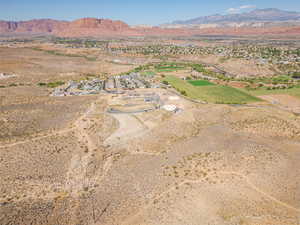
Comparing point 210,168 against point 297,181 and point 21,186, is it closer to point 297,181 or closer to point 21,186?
point 297,181

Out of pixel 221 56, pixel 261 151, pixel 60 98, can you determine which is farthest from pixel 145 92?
pixel 221 56

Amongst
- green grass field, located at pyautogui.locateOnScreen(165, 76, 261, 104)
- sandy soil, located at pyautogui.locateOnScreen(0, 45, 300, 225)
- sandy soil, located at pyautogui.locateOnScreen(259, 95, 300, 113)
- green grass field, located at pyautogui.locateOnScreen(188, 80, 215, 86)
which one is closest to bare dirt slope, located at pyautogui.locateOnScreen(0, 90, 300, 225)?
sandy soil, located at pyautogui.locateOnScreen(0, 45, 300, 225)

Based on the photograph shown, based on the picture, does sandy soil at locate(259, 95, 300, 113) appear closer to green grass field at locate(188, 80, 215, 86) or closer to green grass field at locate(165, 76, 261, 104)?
green grass field at locate(165, 76, 261, 104)

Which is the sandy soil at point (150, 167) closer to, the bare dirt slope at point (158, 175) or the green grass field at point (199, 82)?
the bare dirt slope at point (158, 175)

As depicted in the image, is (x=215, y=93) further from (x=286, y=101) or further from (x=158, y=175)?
(x=158, y=175)

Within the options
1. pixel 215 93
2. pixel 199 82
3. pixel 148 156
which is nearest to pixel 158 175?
pixel 148 156
